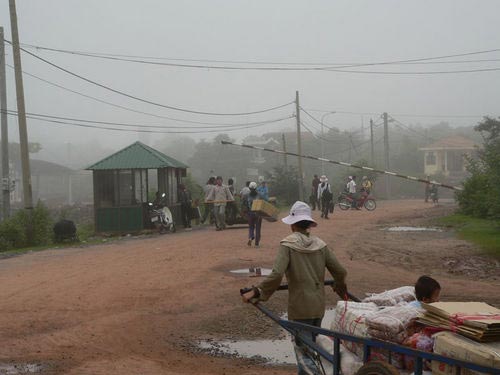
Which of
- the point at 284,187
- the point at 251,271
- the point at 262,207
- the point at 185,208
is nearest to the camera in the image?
the point at 251,271

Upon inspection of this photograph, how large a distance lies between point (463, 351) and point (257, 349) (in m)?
4.56

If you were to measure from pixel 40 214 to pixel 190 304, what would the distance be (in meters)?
13.4

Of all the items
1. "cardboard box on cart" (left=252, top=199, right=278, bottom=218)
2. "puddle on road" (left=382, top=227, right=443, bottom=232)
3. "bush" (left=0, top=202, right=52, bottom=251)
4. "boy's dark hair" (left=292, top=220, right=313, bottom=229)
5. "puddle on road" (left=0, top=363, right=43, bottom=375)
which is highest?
"boy's dark hair" (left=292, top=220, right=313, bottom=229)

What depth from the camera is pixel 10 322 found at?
388 inches

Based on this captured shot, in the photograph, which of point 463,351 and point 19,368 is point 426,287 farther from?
point 19,368

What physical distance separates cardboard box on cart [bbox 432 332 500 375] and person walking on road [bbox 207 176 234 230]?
1859 cm

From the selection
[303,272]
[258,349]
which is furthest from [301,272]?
[258,349]

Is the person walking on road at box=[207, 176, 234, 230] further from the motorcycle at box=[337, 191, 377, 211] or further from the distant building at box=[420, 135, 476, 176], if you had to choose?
the distant building at box=[420, 135, 476, 176]

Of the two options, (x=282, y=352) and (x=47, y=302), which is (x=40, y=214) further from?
(x=282, y=352)

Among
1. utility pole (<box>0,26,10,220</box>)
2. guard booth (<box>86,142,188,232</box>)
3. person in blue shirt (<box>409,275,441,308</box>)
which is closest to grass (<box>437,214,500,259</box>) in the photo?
guard booth (<box>86,142,188,232</box>)

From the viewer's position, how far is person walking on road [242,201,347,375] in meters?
5.75

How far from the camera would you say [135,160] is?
26.1 m

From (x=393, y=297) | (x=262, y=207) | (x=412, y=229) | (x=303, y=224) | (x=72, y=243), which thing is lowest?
(x=412, y=229)

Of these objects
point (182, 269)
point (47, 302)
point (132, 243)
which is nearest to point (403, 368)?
point (47, 302)
